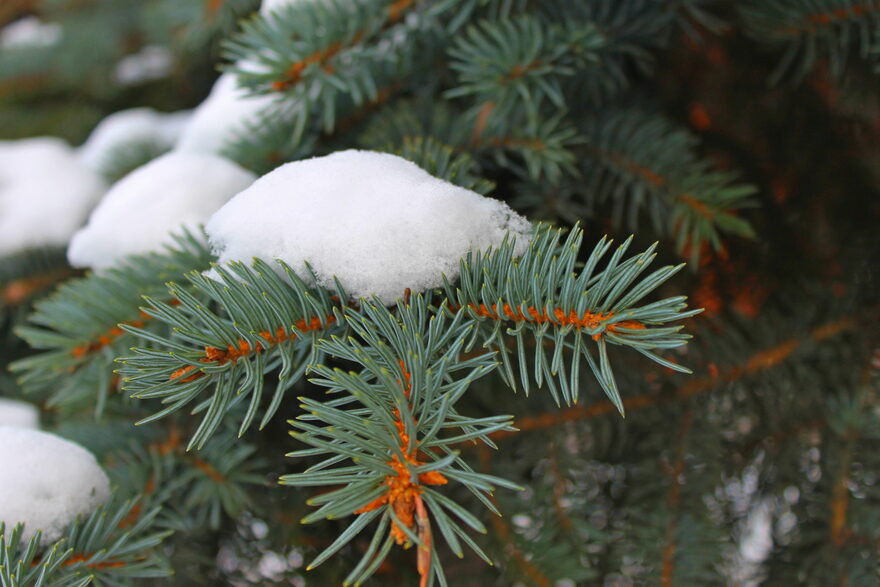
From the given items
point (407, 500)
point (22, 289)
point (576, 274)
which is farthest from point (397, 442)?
point (22, 289)

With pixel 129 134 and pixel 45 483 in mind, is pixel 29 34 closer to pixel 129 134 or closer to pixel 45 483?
pixel 129 134

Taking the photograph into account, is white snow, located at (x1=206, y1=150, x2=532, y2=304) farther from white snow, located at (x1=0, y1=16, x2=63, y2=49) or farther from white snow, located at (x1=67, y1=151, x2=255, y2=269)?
white snow, located at (x1=0, y1=16, x2=63, y2=49)

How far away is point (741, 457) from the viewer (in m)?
0.53

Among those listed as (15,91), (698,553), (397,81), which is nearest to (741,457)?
(698,553)

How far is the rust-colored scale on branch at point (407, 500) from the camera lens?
242 mm

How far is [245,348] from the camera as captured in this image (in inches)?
12.3

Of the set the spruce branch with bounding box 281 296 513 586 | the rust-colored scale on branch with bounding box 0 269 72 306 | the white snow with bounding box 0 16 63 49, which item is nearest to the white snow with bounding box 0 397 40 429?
the rust-colored scale on branch with bounding box 0 269 72 306

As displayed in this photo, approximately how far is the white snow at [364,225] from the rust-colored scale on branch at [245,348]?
0.07 ft

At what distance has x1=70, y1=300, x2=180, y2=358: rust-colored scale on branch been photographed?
42 centimetres

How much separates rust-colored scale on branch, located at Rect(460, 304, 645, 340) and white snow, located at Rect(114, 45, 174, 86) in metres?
0.79

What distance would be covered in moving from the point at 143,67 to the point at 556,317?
885 millimetres

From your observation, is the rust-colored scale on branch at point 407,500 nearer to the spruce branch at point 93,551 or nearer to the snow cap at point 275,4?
the spruce branch at point 93,551

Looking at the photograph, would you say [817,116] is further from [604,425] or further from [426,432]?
[426,432]

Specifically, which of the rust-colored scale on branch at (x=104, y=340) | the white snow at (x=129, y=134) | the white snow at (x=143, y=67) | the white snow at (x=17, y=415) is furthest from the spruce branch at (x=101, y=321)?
the white snow at (x=143, y=67)
